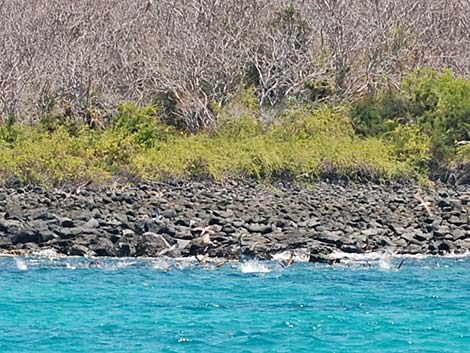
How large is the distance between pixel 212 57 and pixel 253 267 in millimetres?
19518

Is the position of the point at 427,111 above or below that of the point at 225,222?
below

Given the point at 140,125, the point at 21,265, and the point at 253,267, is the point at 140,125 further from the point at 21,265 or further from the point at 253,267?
the point at 253,267

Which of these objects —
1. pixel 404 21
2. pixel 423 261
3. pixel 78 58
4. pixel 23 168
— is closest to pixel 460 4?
pixel 404 21

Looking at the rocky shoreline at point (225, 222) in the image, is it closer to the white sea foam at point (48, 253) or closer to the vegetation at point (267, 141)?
the white sea foam at point (48, 253)

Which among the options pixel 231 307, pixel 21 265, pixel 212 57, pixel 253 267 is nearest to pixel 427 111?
pixel 212 57

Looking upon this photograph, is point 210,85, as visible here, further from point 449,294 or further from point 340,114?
point 449,294

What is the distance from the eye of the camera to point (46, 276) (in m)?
17.5

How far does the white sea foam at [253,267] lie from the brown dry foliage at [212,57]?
1747 centimetres

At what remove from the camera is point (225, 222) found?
22.0 metres

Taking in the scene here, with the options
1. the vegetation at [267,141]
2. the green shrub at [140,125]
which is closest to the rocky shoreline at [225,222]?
the vegetation at [267,141]

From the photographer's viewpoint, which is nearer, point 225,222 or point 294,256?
point 294,256

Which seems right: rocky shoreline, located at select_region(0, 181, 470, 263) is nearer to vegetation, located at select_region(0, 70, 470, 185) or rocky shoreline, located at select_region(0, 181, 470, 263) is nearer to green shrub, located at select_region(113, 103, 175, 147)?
vegetation, located at select_region(0, 70, 470, 185)

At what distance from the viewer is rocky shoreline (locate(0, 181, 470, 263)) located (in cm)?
2016

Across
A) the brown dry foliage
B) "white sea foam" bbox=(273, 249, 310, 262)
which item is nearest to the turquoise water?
"white sea foam" bbox=(273, 249, 310, 262)
